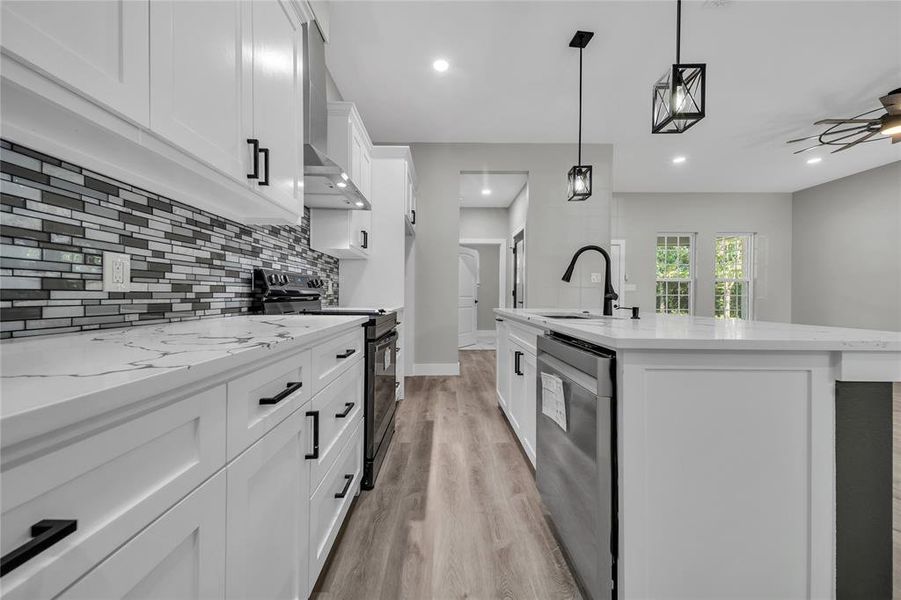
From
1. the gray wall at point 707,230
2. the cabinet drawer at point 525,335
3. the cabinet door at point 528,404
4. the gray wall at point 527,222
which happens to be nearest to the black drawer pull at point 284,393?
the cabinet drawer at point 525,335

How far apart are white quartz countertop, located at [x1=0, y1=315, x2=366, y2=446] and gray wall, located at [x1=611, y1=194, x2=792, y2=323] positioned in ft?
22.2

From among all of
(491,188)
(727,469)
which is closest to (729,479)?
(727,469)

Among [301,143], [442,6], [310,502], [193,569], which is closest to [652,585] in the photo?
[310,502]

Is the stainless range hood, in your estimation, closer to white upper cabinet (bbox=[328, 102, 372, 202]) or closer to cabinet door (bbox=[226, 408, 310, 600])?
white upper cabinet (bbox=[328, 102, 372, 202])

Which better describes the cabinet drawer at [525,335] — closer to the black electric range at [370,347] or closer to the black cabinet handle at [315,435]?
the black electric range at [370,347]

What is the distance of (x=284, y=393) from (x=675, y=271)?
7.36 meters

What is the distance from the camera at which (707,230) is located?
653 centimetres

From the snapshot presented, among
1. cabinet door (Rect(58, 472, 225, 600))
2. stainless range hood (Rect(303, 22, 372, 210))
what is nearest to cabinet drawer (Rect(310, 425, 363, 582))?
cabinet door (Rect(58, 472, 225, 600))

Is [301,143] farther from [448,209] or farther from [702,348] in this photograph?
[448,209]

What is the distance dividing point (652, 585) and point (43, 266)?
5.72ft

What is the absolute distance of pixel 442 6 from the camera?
2.39 meters

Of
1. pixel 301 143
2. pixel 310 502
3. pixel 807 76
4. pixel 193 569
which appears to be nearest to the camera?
pixel 193 569

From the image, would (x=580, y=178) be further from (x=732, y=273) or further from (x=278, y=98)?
(x=732, y=273)

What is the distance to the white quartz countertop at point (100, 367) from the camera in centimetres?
36
